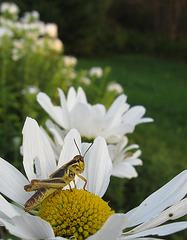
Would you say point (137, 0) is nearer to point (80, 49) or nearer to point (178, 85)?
point (80, 49)

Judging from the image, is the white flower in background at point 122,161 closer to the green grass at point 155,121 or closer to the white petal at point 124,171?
the white petal at point 124,171

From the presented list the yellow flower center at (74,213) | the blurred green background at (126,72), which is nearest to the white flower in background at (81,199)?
the yellow flower center at (74,213)

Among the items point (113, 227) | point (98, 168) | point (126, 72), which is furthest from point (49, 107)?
point (126, 72)

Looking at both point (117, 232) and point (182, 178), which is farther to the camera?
point (182, 178)

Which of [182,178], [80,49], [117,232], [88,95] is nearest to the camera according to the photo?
[117,232]

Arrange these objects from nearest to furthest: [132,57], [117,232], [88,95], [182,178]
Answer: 1. [117,232]
2. [182,178]
3. [88,95]
4. [132,57]

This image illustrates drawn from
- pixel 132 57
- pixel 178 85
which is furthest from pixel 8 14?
pixel 132 57

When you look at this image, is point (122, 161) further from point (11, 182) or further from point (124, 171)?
point (11, 182)
